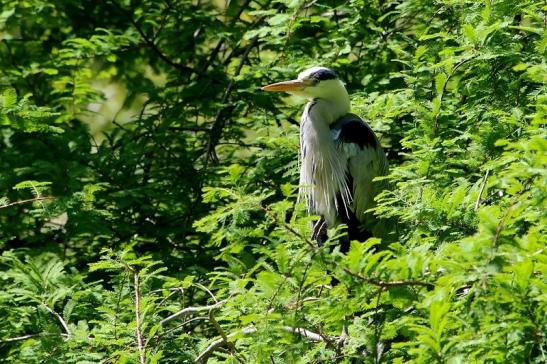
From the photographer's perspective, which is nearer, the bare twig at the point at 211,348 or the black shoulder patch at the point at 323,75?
the bare twig at the point at 211,348

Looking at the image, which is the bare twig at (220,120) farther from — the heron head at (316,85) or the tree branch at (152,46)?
the heron head at (316,85)

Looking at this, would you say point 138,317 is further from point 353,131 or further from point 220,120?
point 220,120

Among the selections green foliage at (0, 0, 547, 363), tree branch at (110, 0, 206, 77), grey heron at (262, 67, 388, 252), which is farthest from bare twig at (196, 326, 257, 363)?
tree branch at (110, 0, 206, 77)

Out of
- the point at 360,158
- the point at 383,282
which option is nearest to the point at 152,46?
the point at 360,158

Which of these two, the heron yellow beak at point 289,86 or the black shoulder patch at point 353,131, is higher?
the heron yellow beak at point 289,86

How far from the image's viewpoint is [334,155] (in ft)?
15.7

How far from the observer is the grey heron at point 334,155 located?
4.67 m

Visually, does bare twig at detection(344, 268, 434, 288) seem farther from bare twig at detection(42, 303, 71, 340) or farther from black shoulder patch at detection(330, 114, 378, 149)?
black shoulder patch at detection(330, 114, 378, 149)

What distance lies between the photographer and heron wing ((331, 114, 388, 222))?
461cm

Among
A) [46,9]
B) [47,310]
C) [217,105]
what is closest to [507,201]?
[47,310]

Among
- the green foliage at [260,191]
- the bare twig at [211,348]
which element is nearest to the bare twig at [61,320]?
the green foliage at [260,191]

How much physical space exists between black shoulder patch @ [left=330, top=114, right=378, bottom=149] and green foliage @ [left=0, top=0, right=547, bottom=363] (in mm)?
83

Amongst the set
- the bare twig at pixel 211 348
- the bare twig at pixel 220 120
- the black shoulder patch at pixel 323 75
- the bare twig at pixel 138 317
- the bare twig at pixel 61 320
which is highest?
the black shoulder patch at pixel 323 75

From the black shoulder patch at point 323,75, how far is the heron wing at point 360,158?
0.80 feet
